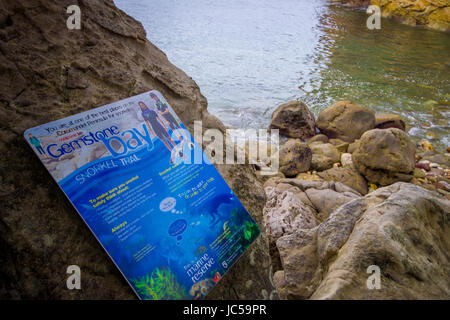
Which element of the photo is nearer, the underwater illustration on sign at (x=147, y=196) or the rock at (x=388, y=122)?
the underwater illustration on sign at (x=147, y=196)

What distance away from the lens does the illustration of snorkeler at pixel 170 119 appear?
5.04 ft

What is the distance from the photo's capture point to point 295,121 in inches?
247

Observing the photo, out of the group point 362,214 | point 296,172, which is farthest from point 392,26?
point 362,214

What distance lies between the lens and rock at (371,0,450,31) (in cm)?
1758

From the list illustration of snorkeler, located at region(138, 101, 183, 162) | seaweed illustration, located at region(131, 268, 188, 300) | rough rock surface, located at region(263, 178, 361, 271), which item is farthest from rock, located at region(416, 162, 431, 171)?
seaweed illustration, located at region(131, 268, 188, 300)

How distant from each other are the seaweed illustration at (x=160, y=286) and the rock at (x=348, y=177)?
3661mm

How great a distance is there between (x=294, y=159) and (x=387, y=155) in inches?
53.9

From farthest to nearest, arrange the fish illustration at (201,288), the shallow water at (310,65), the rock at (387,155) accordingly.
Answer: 1. the shallow water at (310,65)
2. the rock at (387,155)
3. the fish illustration at (201,288)

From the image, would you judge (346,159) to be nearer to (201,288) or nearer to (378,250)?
(378,250)

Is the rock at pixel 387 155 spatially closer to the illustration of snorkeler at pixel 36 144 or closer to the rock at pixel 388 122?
the rock at pixel 388 122

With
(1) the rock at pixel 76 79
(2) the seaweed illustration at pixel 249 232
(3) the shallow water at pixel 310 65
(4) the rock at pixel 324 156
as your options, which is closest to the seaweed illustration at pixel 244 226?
(2) the seaweed illustration at pixel 249 232

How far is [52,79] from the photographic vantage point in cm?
137

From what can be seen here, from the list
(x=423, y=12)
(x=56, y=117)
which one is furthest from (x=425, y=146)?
(x=423, y=12)

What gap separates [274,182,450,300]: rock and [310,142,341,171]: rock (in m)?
2.96
